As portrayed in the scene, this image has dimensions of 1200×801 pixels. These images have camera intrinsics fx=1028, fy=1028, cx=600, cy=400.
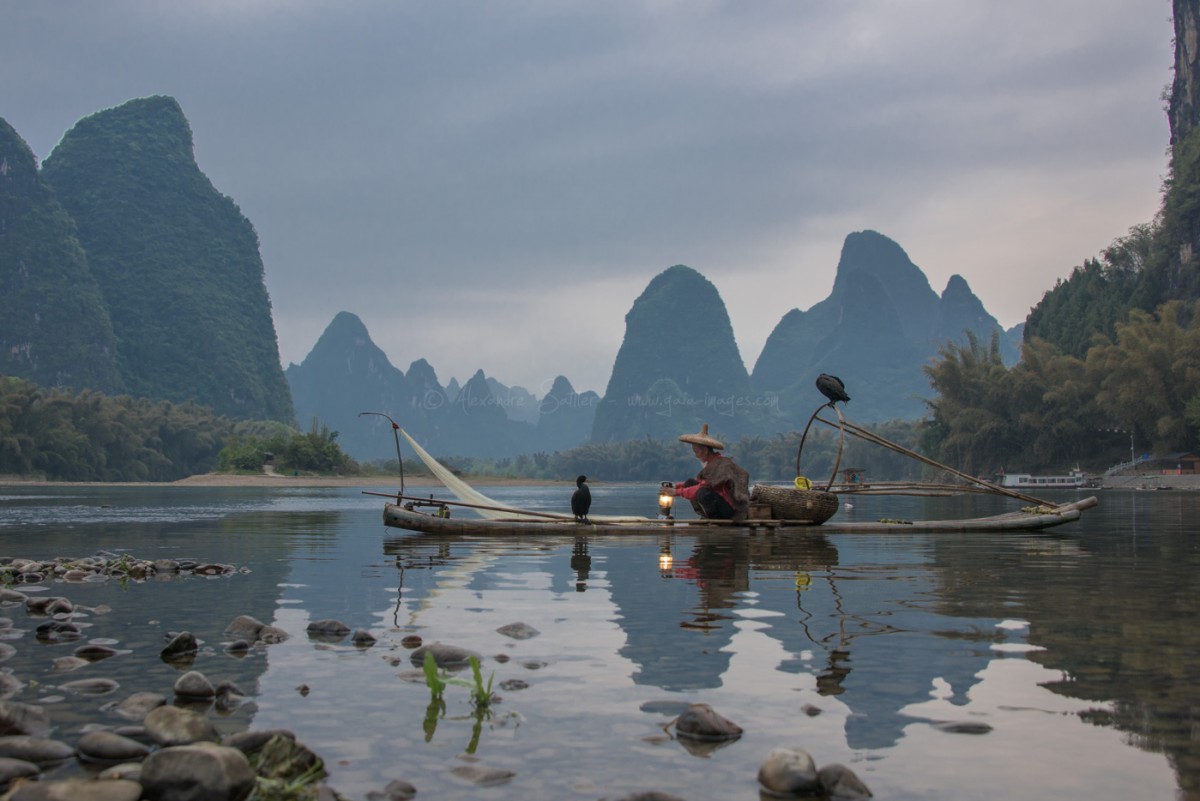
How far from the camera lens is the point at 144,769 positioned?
13.3 feet

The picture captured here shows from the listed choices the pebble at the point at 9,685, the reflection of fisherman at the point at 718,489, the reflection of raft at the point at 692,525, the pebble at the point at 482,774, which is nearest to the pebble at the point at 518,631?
the pebble at the point at 9,685

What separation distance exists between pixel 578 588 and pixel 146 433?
330 ft

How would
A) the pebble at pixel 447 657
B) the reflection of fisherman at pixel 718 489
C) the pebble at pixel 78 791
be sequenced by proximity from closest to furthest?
the pebble at pixel 78 791, the pebble at pixel 447 657, the reflection of fisherman at pixel 718 489

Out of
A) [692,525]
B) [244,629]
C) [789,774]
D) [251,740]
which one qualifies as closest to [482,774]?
[251,740]

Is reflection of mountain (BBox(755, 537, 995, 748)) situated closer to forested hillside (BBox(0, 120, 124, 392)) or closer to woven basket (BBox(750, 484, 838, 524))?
woven basket (BBox(750, 484, 838, 524))

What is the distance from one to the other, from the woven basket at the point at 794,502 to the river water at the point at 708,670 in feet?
12.7

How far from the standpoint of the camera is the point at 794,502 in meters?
18.0

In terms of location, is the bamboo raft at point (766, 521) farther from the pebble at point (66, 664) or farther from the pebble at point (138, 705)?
the pebble at point (138, 705)

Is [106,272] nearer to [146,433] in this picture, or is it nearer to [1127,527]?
[146,433]

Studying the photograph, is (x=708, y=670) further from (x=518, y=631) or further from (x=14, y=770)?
(x=14, y=770)

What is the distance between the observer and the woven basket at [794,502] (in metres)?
18.1

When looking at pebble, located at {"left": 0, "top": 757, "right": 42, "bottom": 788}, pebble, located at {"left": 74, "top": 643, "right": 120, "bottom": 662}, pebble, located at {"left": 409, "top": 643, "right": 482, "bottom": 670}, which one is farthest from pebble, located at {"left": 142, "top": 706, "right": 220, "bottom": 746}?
pebble, located at {"left": 74, "top": 643, "right": 120, "bottom": 662}

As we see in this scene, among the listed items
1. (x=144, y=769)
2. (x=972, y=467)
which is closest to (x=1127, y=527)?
(x=144, y=769)

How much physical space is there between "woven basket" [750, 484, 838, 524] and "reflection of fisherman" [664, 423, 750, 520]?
1.74ft
